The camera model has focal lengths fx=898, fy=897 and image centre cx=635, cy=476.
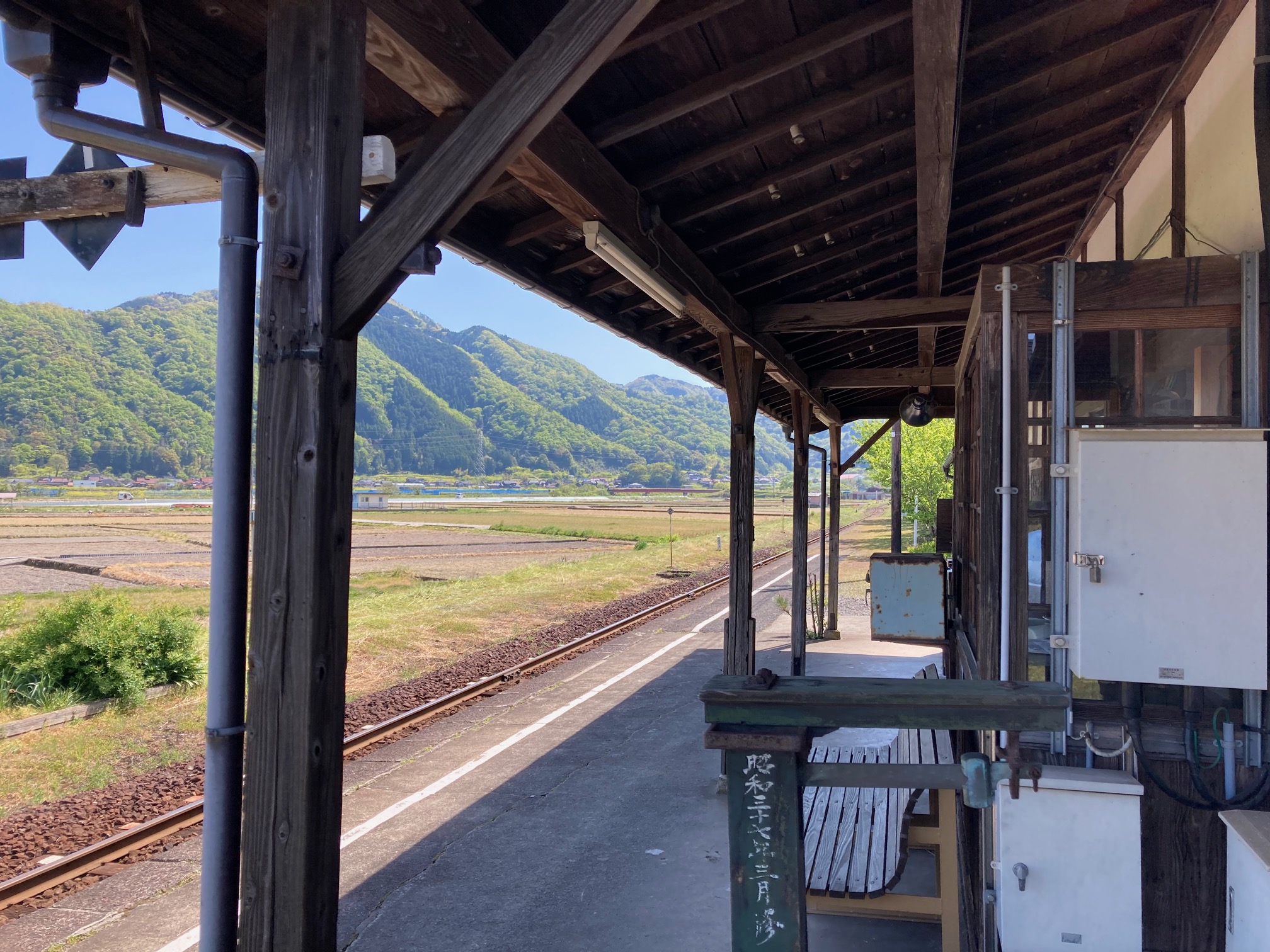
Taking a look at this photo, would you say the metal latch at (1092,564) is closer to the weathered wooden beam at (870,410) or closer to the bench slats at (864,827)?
the bench slats at (864,827)

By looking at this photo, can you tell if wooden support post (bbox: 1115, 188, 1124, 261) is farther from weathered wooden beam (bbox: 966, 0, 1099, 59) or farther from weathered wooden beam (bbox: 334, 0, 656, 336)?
weathered wooden beam (bbox: 334, 0, 656, 336)

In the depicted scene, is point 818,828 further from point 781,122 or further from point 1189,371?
point 781,122

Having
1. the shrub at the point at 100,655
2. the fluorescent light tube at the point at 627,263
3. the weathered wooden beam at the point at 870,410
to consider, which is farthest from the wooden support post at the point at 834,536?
the fluorescent light tube at the point at 627,263

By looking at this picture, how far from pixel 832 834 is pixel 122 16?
13.6 ft

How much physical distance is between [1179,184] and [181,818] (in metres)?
6.64

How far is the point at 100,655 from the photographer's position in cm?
912

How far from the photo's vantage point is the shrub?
8.92 m

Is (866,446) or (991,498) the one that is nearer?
(991,498)

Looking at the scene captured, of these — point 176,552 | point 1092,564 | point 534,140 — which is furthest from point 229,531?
point 176,552

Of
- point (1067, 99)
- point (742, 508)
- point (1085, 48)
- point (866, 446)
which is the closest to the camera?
point (1085, 48)

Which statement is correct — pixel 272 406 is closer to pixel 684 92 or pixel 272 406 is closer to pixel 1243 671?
pixel 684 92

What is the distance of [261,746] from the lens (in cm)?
196

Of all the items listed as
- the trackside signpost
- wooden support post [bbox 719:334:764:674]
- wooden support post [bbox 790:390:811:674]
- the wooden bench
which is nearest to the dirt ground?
wooden support post [bbox 790:390:811:674]

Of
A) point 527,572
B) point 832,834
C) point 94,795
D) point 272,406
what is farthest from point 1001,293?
point 527,572
